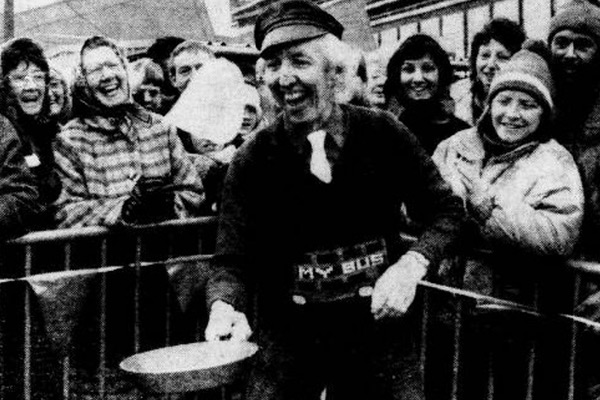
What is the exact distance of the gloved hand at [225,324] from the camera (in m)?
2.76

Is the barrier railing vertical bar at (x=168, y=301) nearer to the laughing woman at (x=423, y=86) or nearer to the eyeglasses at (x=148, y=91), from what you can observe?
the laughing woman at (x=423, y=86)

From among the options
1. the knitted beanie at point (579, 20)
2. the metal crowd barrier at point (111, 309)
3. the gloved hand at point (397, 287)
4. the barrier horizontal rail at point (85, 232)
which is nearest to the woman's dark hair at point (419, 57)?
the knitted beanie at point (579, 20)

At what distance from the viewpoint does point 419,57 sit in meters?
4.94

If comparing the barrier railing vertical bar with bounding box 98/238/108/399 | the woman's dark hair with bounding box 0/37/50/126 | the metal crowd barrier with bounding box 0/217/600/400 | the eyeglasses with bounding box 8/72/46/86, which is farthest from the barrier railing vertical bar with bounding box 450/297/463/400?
the eyeglasses with bounding box 8/72/46/86

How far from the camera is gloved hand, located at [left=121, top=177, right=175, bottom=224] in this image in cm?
371

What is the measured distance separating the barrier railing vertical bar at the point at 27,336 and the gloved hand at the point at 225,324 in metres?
1.27

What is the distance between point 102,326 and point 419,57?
262 cm

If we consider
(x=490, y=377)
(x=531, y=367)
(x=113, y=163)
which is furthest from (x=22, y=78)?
(x=531, y=367)

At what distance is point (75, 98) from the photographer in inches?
177

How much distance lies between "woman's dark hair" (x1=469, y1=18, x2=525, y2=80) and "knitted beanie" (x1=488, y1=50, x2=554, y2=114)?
1.09 metres

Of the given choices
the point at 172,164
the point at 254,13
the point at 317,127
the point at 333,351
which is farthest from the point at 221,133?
the point at 254,13

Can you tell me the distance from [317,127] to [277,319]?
0.79 meters

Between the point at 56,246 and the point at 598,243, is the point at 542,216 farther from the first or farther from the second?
the point at 56,246

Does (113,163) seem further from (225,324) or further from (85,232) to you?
(225,324)
